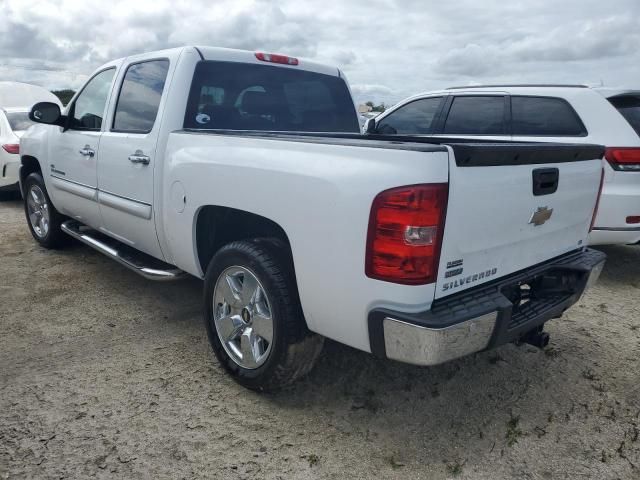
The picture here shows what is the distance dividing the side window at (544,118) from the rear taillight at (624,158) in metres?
0.37

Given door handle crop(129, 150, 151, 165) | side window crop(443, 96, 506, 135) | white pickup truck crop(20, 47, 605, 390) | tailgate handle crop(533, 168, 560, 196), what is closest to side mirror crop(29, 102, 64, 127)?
white pickup truck crop(20, 47, 605, 390)

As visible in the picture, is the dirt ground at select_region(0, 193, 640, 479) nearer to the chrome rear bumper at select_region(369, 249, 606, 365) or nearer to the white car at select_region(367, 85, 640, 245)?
the chrome rear bumper at select_region(369, 249, 606, 365)

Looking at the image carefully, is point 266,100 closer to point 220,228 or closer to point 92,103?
point 220,228

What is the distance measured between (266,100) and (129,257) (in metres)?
1.52

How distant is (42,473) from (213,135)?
1.80m

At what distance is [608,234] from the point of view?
4.48m

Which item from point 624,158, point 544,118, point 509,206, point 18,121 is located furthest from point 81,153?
point 18,121

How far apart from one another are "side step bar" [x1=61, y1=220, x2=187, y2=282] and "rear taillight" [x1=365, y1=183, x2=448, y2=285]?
174 cm

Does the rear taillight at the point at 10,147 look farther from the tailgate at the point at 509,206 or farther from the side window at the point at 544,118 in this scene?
the tailgate at the point at 509,206

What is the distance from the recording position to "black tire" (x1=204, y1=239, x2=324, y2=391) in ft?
8.13

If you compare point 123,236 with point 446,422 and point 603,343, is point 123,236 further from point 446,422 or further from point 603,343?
point 603,343

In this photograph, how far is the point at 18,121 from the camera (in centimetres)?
831

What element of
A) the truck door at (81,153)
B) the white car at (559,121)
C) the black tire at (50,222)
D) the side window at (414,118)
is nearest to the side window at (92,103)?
the truck door at (81,153)

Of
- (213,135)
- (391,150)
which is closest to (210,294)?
(213,135)
